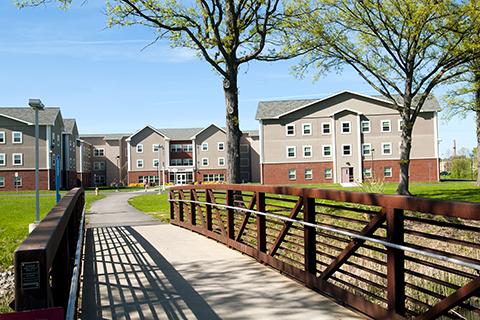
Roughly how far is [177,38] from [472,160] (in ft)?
191

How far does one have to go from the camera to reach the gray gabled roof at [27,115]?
57156mm

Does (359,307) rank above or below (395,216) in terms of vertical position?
below

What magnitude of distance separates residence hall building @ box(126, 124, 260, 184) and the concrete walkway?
66.6 meters

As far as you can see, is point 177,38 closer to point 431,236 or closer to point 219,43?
point 219,43

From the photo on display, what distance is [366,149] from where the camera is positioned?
54719 millimetres

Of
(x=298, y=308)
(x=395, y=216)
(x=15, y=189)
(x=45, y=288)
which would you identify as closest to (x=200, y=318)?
(x=298, y=308)

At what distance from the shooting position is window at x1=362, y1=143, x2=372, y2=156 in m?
54.6

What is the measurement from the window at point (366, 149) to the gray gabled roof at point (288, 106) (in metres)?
5.10

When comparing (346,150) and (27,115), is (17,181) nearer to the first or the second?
(27,115)

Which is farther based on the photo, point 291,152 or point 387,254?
point 291,152

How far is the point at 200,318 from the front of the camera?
4.94 meters

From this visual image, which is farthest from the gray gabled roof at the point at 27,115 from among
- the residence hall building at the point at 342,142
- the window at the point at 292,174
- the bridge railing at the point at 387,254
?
the bridge railing at the point at 387,254

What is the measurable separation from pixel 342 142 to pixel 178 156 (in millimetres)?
31936

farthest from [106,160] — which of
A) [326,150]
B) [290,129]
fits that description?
[326,150]
